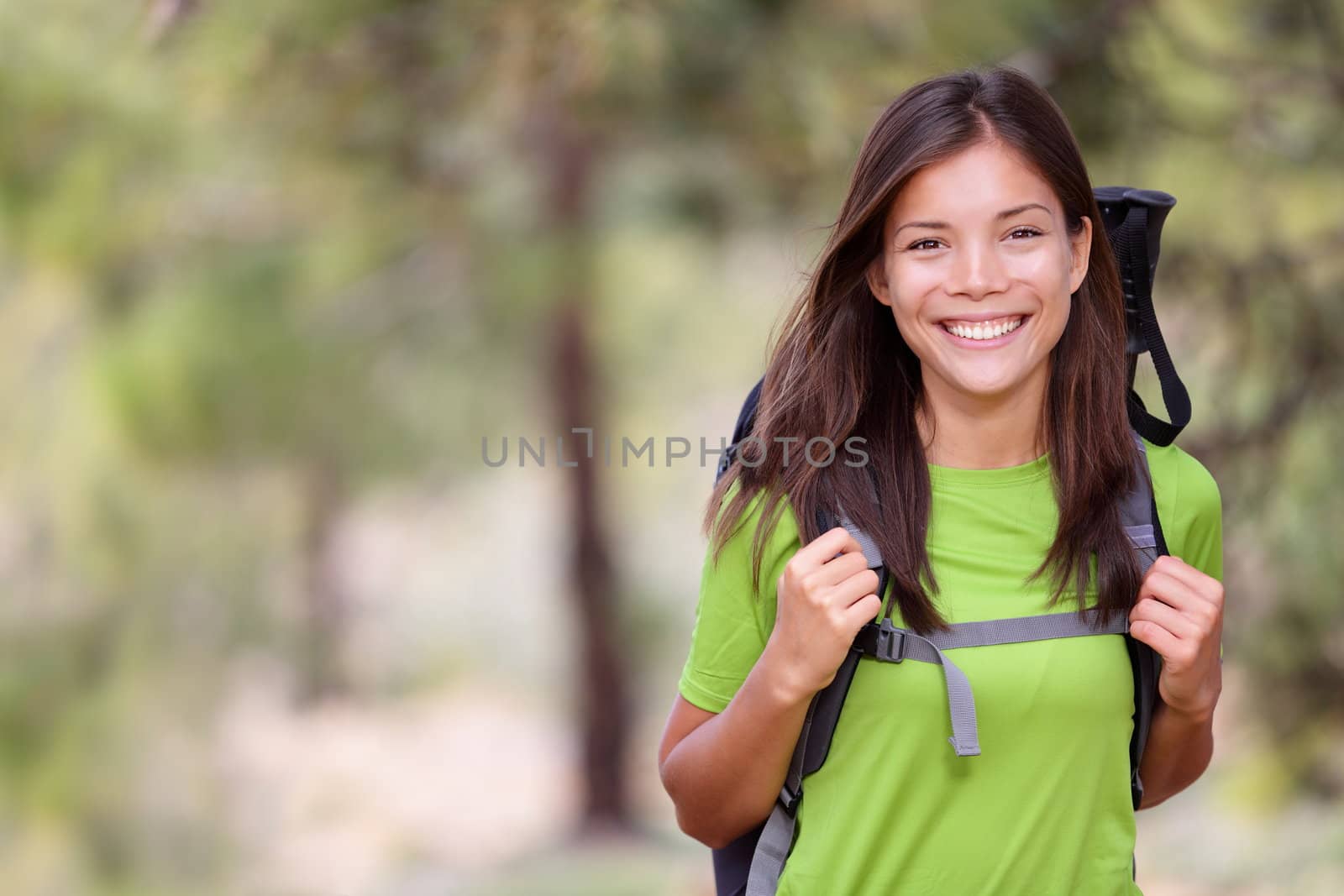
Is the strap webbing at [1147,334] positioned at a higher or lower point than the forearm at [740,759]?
higher

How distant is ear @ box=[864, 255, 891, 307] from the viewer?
1.14m

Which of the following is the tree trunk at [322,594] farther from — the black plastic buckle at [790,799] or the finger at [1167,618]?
the finger at [1167,618]

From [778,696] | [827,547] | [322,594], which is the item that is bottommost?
[322,594]

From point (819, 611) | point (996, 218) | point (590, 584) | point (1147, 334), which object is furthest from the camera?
point (590, 584)

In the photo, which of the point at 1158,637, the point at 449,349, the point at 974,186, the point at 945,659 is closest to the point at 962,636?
the point at 945,659

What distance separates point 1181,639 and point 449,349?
14.6 ft

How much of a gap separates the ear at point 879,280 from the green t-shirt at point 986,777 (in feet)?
0.79

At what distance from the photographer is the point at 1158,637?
1.01m

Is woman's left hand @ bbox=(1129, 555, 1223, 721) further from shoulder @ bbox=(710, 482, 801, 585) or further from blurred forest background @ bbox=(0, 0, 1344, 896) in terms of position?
blurred forest background @ bbox=(0, 0, 1344, 896)

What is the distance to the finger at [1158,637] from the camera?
101 centimetres

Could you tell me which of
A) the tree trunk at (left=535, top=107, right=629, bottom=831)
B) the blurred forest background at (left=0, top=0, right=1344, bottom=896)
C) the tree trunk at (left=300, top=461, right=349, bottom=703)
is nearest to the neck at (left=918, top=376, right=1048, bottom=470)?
the blurred forest background at (left=0, top=0, right=1344, bottom=896)

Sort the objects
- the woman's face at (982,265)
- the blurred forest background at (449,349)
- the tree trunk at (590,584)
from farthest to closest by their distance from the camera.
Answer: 1. the tree trunk at (590,584)
2. the blurred forest background at (449,349)
3. the woman's face at (982,265)

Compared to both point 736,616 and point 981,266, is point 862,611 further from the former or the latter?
point 981,266

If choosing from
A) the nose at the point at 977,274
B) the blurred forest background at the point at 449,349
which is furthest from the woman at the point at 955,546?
the blurred forest background at the point at 449,349
